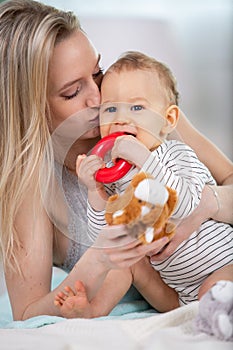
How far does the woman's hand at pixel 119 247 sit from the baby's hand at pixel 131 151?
122 millimetres

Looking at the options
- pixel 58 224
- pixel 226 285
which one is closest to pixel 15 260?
pixel 58 224

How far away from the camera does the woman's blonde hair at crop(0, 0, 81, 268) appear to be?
129 cm

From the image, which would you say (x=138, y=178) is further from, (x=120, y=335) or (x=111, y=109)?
(x=120, y=335)

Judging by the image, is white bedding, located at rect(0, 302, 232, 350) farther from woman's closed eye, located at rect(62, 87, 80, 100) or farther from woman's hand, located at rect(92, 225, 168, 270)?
woman's closed eye, located at rect(62, 87, 80, 100)

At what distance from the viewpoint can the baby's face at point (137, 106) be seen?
3.93 feet

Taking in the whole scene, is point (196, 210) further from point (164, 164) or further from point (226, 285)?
point (226, 285)

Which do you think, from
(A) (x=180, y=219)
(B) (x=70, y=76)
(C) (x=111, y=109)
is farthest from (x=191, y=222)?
(B) (x=70, y=76)

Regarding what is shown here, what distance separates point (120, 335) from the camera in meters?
1.07

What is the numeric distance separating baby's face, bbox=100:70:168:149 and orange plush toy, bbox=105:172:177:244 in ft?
0.30

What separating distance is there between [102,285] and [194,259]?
19cm

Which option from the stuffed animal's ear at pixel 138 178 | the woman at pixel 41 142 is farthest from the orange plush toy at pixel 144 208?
the woman at pixel 41 142

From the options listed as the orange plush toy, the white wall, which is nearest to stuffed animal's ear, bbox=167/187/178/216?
the orange plush toy

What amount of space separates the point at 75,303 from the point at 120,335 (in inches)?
7.7

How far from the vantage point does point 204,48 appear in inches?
50.9
